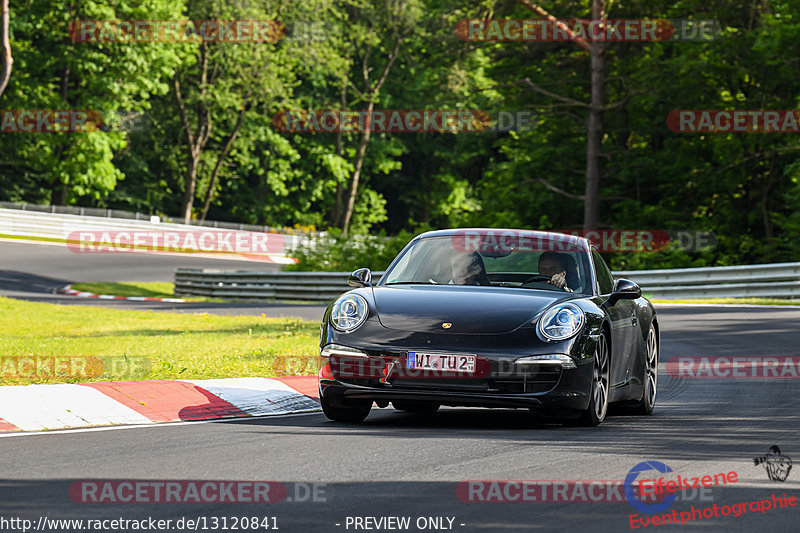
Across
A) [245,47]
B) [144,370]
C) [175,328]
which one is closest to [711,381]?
[144,370]

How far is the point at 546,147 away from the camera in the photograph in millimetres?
37781

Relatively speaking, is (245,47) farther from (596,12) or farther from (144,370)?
(144,370)

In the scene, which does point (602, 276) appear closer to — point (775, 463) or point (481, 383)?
point (481, 383)

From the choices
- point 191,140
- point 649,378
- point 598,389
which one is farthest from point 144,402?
point 191,140

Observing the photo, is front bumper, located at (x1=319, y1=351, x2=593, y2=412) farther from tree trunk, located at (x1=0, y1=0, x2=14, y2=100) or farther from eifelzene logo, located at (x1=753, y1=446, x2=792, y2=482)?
tree trunk, located at (x1=0, y1=0, x2=14, y2=100)

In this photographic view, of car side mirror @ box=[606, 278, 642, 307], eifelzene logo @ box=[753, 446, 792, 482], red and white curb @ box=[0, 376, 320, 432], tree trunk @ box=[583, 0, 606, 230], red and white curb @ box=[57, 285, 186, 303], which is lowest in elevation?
red and white curb @ box=[57, 285, 186, 303]

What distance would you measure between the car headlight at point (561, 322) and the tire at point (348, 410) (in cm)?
138

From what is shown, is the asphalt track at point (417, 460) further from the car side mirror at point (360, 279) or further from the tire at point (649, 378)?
the car side mirror at point (360, 279)

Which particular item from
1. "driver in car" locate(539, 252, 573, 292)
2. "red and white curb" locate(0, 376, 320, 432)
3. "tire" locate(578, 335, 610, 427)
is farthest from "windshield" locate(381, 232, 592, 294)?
"red and white curb" locate(0, 376, 320, 432)

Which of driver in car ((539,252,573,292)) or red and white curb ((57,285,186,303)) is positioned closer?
driver in car ((539,252,573,292))

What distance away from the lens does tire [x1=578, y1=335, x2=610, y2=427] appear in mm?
8750

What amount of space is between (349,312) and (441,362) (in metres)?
0.86

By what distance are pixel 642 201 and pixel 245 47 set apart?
33.0 metres

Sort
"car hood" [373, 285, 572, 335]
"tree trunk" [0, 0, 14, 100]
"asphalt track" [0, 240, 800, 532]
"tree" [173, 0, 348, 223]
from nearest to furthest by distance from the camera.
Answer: "asphalt track" [0, 240, 800, 532]
"car hood" [373, 285, 572, 335]
"tree trunk" [0, 0, 14, 100]
"tree" [173, 0, 348, 223]
